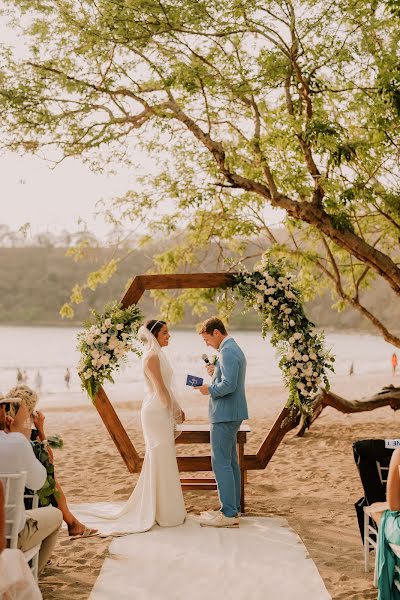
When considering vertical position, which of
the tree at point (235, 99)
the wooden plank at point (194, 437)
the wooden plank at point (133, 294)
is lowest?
the wooden plank at point (194, 437)

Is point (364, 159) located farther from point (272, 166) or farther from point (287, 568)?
point (287, 568)

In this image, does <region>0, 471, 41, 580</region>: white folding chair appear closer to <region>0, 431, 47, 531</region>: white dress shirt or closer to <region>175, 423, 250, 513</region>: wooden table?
<region>0, 431, 47, 531</region>: white dress shirt

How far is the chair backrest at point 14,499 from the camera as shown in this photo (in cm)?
445

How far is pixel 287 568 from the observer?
5594 mm

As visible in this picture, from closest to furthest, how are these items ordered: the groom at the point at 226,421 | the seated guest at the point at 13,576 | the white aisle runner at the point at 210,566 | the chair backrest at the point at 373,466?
the seated guest at the point at 13,576
the white aisle runner at the point at 210,566
the chair backrest at the point at 373,466
the groom at the point at 226,421

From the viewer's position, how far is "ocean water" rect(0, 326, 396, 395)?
35.8 metres

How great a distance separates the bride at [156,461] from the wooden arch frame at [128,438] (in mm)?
1027

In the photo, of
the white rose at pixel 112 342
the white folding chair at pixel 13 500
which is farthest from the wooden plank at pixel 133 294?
the white folding chair at pixel 13 500

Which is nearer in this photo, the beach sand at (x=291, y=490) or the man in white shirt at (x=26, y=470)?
the man in white shirt at (x=26, y=470)

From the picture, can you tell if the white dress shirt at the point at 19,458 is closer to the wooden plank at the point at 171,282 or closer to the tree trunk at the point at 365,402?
the wooden plank at the point at 171,282

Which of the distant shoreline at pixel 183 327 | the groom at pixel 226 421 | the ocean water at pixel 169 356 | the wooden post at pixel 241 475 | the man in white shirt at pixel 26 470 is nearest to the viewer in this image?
the man in white shirt at pixel 26 470

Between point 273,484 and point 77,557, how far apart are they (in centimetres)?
370

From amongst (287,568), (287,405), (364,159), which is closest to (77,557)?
(287,568)

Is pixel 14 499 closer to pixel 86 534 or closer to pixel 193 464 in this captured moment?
pixel 86 534
